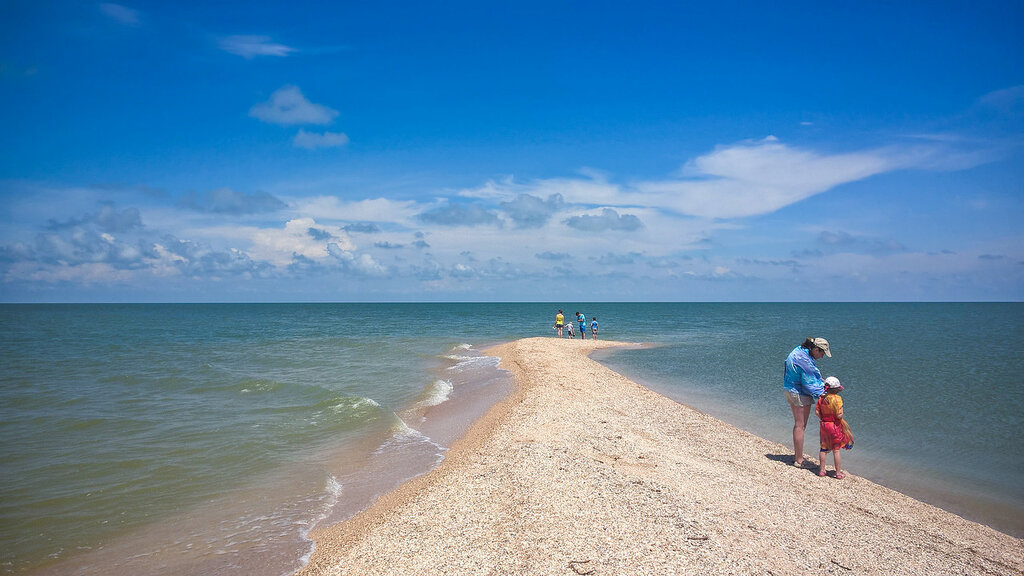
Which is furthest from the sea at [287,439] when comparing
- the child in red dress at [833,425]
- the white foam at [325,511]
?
the child in red dress at [833,425]

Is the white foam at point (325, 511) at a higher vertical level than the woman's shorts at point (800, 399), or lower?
lower

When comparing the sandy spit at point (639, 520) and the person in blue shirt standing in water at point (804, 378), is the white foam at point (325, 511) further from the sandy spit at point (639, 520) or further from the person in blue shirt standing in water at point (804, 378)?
the person in blue shirt standing in water at point (804, 378)

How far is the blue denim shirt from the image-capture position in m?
8.52

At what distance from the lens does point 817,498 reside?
7594 mm

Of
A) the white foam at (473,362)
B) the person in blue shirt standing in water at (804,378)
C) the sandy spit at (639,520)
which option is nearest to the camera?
the sandy spit at (639,520)

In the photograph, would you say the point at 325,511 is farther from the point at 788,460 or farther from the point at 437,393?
the point at 437,393

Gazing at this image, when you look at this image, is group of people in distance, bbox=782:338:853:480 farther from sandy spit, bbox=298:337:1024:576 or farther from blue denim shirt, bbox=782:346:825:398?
sandy spit, bbox=298:337:1024:576

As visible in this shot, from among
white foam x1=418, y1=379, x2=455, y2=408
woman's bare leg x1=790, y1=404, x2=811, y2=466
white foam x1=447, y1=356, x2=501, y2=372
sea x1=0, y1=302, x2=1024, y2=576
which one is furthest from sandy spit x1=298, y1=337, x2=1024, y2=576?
white foam x1=447, y1=356, x2=501, y2=372

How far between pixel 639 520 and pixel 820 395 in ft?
15.3

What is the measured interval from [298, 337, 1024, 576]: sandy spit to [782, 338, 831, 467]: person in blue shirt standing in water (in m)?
1.17

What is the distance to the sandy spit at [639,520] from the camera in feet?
17.0

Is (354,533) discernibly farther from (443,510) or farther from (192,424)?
(192,424)

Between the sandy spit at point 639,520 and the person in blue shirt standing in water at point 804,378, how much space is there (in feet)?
3.83

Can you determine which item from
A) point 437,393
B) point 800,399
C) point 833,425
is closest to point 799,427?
point 833,425
